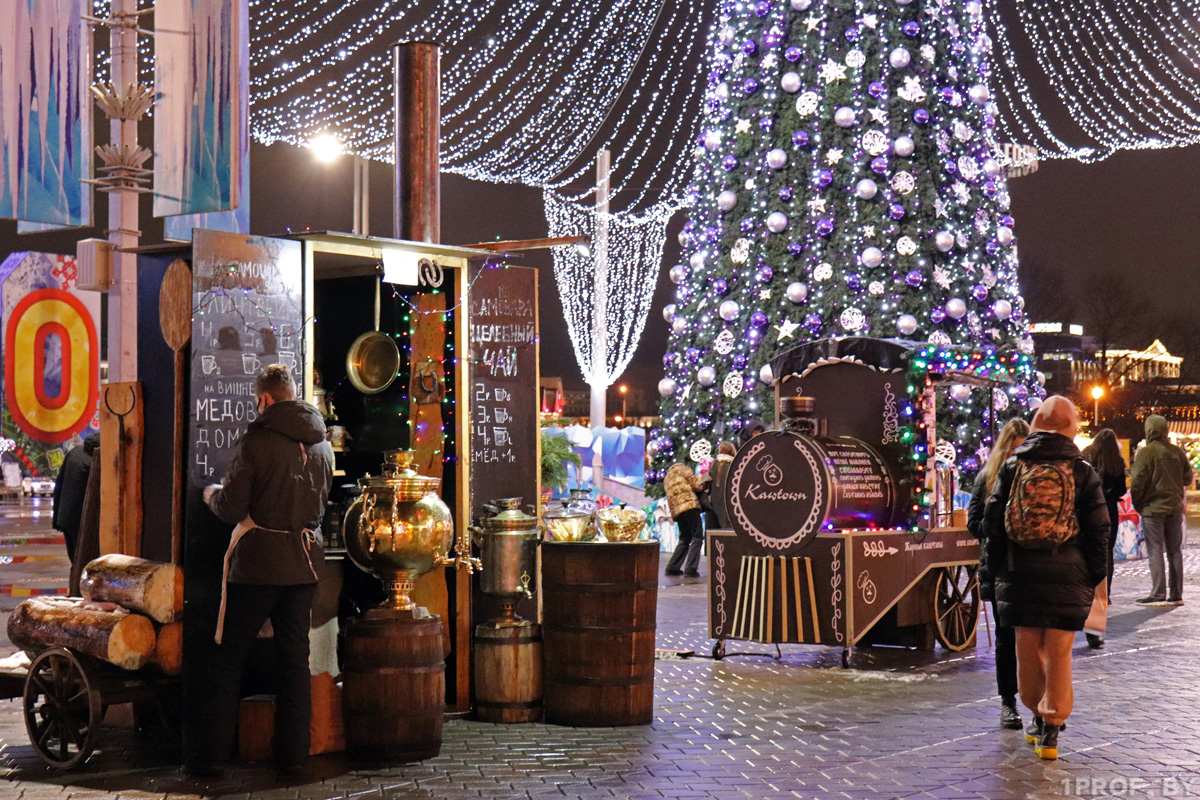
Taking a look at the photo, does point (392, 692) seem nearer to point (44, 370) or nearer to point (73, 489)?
point (44, 370)

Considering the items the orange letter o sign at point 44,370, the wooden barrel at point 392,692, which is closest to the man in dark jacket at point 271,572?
the wooden barrel at point 392,692

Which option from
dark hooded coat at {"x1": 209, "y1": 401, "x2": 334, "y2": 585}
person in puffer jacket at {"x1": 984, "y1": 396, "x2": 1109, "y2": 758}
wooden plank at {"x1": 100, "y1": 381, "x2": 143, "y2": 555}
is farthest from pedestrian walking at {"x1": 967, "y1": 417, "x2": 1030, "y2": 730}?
wooden plank at {"x1": 100, "y1": 381, "x2": 143, "y2": 555}

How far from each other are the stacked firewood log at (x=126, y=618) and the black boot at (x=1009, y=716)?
15.1 ft

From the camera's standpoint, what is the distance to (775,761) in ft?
23.1

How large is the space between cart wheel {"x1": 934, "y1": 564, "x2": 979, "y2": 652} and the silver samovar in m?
4.39

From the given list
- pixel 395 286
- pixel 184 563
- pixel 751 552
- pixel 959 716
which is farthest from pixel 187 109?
pixel 959 716

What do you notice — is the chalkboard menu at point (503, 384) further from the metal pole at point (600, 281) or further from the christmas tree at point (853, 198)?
the metal pole at point (600, 281)

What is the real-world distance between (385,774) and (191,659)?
1.17 meters

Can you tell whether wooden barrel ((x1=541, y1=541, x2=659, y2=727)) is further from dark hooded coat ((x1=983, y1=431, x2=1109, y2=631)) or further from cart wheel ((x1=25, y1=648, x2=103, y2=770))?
cart wheel ((x1=25, y1=648, x2=103, y2=770))

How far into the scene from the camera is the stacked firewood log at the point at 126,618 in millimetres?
7035

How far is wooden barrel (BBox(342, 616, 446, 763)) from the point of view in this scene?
702 cm

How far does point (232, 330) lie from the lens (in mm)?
7449

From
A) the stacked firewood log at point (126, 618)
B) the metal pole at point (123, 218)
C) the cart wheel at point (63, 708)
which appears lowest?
the cart wheel at point (63, 708)

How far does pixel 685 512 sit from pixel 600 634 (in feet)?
Answer: 31.7
